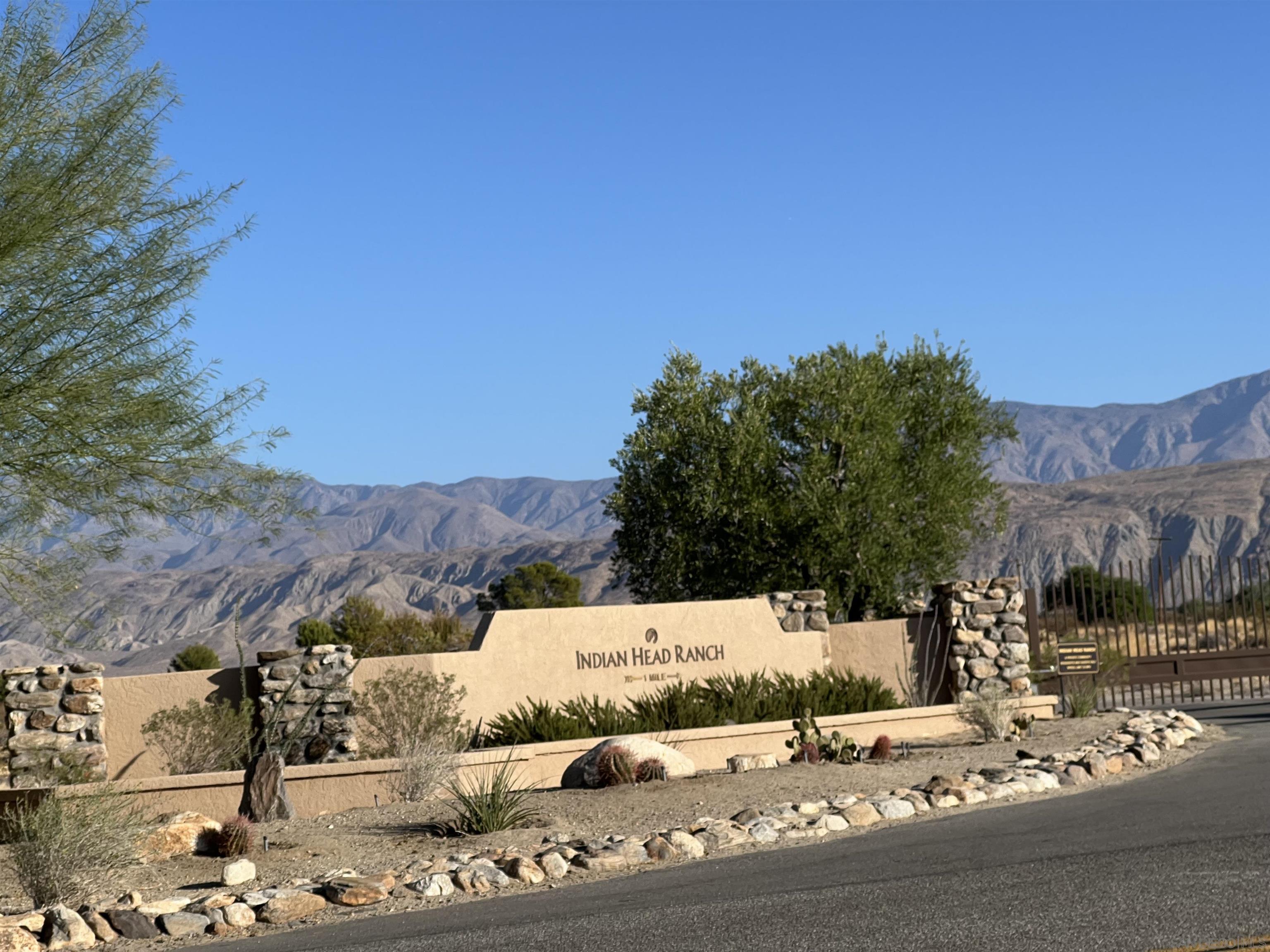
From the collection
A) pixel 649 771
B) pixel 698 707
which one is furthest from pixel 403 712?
pixel 649 771

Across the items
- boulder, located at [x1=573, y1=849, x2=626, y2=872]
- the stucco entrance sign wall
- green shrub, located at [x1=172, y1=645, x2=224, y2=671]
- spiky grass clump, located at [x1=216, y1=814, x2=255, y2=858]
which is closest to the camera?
boulder, located at [x1=573, y1=849, x2=626, y2=872]

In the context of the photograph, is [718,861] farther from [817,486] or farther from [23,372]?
[817,486]

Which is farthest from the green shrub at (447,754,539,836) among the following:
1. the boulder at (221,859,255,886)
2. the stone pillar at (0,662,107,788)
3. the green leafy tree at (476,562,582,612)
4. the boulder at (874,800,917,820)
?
the green leafy tree at (476,562,582,612)

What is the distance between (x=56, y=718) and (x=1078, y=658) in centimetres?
1537

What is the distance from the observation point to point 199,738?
1755 cm

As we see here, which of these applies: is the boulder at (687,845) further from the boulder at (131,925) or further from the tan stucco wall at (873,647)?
the tan stucco wall at (873,647)

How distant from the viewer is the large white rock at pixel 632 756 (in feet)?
50.6

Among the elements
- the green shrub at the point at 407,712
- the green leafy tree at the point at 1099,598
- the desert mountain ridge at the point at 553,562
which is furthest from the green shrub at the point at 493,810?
the desert mountain ridge at the point at 553,562

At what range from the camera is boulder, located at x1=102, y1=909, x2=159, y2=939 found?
9766 millimetres

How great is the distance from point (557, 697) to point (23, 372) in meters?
8.97

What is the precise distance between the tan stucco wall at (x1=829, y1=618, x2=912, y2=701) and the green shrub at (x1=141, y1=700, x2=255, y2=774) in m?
10.2

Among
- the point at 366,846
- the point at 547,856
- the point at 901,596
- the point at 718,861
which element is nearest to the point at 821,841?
the point at 718,861

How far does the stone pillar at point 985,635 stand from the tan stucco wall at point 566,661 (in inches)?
89.8

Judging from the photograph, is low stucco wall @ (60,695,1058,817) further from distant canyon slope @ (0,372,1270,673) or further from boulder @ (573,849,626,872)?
distant canyon slope @ (0,372,1270,673)
